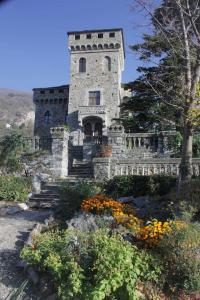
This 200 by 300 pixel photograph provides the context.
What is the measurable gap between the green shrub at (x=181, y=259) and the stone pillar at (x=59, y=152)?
10.8 meters

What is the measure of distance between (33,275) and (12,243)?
217 cm

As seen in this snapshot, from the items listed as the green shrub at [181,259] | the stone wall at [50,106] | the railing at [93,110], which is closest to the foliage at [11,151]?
the green shrub at [181,259]

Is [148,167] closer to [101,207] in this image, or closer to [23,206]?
[23,206]

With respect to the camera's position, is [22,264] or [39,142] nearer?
[22,264]

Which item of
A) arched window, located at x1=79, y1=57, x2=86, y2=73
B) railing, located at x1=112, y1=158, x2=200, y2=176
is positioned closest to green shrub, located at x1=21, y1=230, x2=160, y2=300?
railing, located at x1=112, y1=158, x2=200, y2=176

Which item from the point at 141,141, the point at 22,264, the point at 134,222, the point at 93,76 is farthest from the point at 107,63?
the point at 22,264

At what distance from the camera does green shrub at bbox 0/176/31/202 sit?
621 inches

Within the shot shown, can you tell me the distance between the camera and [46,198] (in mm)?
15648

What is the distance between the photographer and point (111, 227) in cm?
919

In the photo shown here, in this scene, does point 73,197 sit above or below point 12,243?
above

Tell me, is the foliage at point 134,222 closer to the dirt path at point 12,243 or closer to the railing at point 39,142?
the dirt path at point 12,243

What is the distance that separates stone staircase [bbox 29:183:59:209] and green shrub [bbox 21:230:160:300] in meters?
6.57

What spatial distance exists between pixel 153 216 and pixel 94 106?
32.8 metres

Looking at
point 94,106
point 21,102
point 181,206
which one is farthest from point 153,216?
point 21,102
